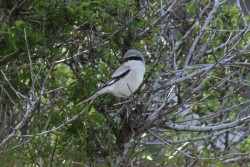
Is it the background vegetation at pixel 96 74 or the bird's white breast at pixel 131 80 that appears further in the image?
the bird's white breast at pixel 131 80

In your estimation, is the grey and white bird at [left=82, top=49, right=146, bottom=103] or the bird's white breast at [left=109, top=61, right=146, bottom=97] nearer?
the grey and white bird at [left=82, top=49, right=146, bottom=103]

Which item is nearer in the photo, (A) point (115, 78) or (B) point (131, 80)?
(A) point (115, 78)

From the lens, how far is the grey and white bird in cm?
516

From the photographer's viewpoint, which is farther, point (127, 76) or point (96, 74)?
point (127, 76)

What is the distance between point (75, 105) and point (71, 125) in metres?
0.26

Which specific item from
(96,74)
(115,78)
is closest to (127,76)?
(115,78)

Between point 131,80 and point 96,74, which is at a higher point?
point 96,74

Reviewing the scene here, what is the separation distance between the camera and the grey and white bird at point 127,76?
5.16m

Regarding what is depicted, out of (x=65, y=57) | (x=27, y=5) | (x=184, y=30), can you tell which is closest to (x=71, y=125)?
(x=65, y=57)

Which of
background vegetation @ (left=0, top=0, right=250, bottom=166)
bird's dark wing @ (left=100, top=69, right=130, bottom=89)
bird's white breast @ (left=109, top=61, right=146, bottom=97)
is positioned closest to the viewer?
background vegetation @ (left=0, top=0, right=250, bottom=166)

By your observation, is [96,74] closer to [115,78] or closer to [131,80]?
[115,78]

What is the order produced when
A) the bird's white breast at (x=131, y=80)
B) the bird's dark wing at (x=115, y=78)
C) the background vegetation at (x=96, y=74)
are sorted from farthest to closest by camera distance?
the bird's white breast at (x=131, y=80) < the bird's dark wing at (x=115, y=78) < the background vegetation at (x=96, y=74)

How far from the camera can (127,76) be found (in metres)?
5.43

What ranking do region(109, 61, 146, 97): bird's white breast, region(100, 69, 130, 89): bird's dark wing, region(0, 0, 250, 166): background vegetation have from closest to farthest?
1. region(0, 0, 250, 166): background vegetation
2. region(100, 69, 130, 89): bird's dark wing
3. region(109, 61, 146, 97): bird's white breast
